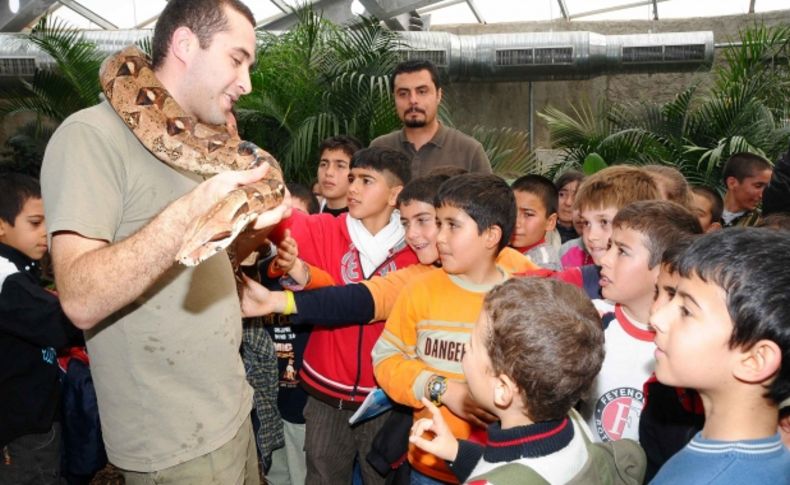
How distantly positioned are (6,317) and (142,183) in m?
1.24

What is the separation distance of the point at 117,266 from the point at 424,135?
383cm

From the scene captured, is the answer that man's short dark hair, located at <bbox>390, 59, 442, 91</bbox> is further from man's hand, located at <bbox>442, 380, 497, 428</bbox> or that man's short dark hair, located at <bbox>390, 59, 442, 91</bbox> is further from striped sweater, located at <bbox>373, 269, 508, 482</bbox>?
man's hand, located at <bbox>442, 380, 497, 428</bbox>

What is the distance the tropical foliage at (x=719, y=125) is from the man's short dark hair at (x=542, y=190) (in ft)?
12.0

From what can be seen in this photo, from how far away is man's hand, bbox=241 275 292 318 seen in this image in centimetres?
282

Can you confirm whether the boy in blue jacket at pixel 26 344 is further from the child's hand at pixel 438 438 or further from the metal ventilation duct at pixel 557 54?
the metal ventilation duct at pixel 557 54

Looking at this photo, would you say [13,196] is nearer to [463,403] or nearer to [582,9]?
[463,403]

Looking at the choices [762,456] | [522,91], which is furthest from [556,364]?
[522,91]

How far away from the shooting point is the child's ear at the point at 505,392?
179 cm

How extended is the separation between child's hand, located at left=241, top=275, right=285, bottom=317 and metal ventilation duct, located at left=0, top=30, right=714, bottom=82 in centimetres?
793

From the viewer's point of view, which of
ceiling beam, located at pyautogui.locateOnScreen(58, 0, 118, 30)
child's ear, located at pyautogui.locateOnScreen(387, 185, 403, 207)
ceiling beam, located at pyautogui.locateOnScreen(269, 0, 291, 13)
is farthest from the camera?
ceiling beam, located at pyautogui.locateOnScreen(269, 0, 291, 13)

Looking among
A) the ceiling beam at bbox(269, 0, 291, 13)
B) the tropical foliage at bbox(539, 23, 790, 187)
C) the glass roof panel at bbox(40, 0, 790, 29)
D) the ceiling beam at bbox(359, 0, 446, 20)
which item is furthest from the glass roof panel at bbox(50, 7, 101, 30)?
the tropical foliage at bbox(539, 23, 790, 187)

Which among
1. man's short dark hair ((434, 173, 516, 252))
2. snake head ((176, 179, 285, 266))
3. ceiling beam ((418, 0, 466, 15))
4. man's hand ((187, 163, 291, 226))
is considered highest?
ceiling beam ((418, 0, 466, 15))

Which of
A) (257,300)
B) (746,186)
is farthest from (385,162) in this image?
(746,186)

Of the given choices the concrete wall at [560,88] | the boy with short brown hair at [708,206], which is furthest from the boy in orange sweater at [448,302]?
the concrete wall at [560,88]
